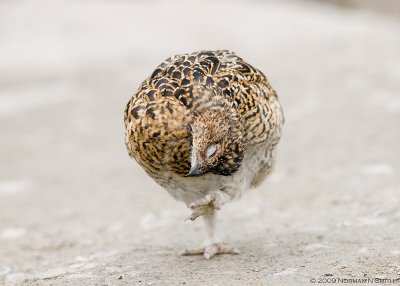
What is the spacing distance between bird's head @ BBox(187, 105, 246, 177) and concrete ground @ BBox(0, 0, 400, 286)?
75cm

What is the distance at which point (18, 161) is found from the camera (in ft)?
33.8

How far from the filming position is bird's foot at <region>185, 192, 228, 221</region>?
Result: 547cm

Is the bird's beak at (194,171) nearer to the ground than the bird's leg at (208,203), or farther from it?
farther from it

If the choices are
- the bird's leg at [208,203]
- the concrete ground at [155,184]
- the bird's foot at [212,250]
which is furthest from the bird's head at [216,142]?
the bird's foot at [212,250]

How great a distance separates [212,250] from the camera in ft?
20.6

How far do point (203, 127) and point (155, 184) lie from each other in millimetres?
4126

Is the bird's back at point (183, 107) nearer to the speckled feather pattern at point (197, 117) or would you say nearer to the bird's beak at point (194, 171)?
the speckled feather pattern at point (197, 117)

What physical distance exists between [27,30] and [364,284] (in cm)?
1063

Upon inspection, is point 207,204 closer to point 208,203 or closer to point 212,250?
point 208,203

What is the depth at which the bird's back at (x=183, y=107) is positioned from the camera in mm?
5297


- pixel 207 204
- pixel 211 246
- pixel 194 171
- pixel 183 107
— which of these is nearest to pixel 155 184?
pixel 211 246

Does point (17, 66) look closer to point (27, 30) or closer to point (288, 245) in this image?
point (27, 30)

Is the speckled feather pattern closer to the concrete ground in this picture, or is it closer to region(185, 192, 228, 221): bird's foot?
region(185, 192, 228, 221): bird's foot

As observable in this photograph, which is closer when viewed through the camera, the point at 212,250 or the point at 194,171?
the point at 194,171
